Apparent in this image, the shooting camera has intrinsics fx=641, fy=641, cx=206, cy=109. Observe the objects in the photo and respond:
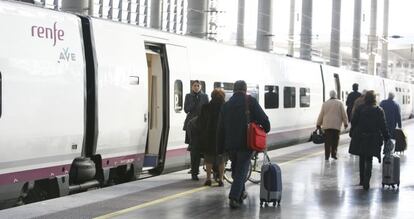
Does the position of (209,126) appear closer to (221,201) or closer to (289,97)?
(221,201)

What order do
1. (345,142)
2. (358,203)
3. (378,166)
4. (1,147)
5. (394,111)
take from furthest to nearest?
(345,142)
(394,111)
(378,166)
(358,203)
(1,147)

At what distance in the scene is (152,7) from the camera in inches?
1492

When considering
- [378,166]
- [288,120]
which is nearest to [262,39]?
[288,120]

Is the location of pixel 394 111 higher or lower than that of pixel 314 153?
higher

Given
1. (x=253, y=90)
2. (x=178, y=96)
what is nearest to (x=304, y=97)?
(x=253, y=90)

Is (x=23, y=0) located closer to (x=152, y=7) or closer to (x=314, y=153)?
(x=314, y=153)

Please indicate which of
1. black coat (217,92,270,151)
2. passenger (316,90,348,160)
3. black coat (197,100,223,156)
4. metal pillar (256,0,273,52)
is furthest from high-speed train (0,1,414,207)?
metal pillar (256,0,273,52)

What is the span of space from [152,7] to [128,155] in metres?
28.0

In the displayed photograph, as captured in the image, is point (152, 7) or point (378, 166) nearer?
point (378, 166)

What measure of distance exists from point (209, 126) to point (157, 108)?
2.31 meters

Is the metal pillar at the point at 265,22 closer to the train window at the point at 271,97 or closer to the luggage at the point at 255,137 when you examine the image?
the train window at the point at 271,97

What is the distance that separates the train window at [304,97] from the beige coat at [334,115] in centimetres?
697

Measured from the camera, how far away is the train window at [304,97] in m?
22.0

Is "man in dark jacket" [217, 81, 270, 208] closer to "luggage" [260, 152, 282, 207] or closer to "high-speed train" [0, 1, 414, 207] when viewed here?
"luggage" [260, 152, 282, 207]
